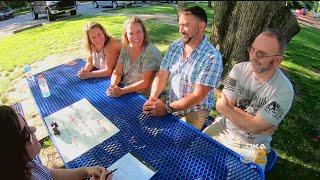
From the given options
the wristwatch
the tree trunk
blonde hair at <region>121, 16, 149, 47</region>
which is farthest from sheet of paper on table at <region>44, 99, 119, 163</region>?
the tree trunk

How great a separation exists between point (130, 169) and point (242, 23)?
10.4 ft

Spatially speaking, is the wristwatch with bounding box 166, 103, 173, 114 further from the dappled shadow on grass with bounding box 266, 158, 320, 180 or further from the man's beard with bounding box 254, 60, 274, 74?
the dappled shadow on grass with bounding box 266, 158, 320, 180

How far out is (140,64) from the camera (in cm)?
394

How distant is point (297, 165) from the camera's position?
3.63 m

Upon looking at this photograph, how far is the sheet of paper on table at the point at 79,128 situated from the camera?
2.64 metres

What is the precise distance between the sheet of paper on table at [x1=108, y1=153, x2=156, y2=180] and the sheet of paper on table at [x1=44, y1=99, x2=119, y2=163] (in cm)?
35

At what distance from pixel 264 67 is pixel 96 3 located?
976 inches

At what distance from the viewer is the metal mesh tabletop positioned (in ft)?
7.52

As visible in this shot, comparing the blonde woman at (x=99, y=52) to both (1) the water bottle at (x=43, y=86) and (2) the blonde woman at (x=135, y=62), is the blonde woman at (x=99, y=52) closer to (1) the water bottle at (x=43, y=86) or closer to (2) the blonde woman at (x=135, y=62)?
(2) the blonde woman at (x=135, y=62)

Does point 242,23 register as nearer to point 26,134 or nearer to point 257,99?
point 257,99

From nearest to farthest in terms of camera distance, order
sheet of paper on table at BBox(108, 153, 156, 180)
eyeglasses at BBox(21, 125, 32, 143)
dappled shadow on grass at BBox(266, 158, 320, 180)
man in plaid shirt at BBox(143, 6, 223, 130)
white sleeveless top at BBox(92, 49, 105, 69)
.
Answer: eyeglasses at BBox(21, 125, 32, 143)
sheet of paper on table at BBox(108, 153, 156, 180)
man in plaid shirt at BBox(143, 6, 223, 130)
dappled shadow on grass at BBox(266, 158, 320, 180)
white sleeveless top at BBox(92, 49, 105, 69)

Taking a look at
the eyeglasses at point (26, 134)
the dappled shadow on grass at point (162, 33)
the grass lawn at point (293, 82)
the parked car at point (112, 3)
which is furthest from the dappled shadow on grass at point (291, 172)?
the parked car at point (112, 3)

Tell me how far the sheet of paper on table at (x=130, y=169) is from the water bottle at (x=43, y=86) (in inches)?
65.4

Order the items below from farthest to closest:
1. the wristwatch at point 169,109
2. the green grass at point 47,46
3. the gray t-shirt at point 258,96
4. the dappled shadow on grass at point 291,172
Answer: the green grass at point 47,46 < the dappled shadow on grass at point 291,172 < the wristwatch at point 169,109 < the gray t-shirt at point 258,96
